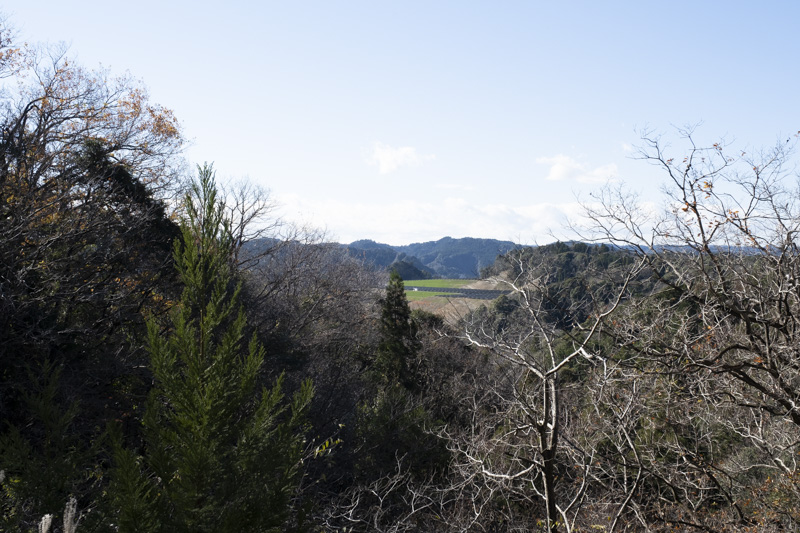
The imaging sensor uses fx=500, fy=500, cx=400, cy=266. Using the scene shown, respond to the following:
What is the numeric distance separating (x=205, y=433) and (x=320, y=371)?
559 inches

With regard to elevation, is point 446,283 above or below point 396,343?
above

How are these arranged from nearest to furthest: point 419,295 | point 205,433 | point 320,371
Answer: point 205,433 < point 320,371 < point 419,295

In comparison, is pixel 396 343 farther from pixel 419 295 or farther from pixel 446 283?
pixel 446 283

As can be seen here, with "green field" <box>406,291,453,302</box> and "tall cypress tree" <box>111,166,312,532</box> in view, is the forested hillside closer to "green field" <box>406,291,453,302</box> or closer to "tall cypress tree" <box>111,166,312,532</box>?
"tall cypress tree" <box>111,166,312,532</box>

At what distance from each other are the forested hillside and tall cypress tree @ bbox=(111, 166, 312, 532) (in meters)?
0.01

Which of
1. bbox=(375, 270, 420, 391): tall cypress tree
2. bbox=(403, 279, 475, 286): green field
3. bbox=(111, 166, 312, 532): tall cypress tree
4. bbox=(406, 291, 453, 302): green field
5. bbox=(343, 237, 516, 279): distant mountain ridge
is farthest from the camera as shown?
bbox=(343, 237, 516, 279): distant mountain ridge

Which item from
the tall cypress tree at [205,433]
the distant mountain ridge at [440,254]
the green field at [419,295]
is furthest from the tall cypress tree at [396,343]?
the distant mountain ridge at [440,254]

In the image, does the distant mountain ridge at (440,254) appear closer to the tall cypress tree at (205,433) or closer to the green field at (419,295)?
the green field at (419,295)

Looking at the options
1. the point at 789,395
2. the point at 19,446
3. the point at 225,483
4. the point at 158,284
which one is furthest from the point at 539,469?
the point at 158,284

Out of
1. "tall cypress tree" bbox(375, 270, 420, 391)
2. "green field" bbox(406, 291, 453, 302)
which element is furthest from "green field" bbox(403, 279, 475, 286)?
"tall cypress tree" bbox(375, 270, 420, 391)

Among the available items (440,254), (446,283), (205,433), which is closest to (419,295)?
(446,283)

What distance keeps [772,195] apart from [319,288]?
54.1ft

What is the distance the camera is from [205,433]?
2.34 meters

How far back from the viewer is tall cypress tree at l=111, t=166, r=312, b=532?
7.55 ft
